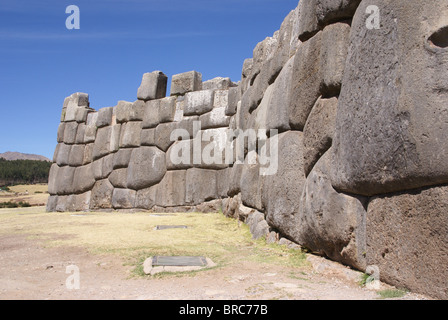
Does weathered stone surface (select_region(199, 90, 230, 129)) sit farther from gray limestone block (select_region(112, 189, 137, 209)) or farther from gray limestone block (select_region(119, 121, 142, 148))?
gray limestone block (select_region(112, 189, 137, 209))

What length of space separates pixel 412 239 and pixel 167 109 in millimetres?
7243

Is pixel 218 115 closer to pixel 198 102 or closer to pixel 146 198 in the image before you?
pixel 198 102

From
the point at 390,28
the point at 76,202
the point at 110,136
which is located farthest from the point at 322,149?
the point at 76,202

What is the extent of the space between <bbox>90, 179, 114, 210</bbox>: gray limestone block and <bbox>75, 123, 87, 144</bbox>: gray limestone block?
144 cm


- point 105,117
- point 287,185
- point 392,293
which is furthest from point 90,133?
point 392,293

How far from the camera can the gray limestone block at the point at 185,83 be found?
28.4ft

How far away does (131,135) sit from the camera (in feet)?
30.0

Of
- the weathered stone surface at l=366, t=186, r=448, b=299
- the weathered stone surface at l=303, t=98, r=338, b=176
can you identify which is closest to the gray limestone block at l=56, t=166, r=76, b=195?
the weathered stone surface at l=303, t=98, r=338, b=176

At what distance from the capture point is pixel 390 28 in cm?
224

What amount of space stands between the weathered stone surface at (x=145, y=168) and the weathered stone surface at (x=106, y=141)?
0.81 metres

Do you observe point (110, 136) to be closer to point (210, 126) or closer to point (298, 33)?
point (210, 126)

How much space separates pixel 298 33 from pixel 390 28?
179cm

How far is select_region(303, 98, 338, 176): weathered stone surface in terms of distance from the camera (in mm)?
3037

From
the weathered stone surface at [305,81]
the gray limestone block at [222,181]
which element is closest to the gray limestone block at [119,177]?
the gray limestone block at [222,181]
